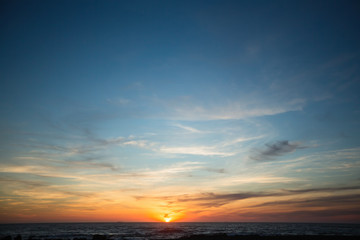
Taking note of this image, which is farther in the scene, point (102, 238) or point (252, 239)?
point (102, 238)

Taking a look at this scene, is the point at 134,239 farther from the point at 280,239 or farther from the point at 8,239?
the point at 280,239

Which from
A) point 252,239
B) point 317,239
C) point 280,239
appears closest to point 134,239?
point 252,239

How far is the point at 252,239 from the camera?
135 ft

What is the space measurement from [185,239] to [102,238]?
17100 mm

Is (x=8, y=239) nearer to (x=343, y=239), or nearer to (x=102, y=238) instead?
(x=102, y=238)

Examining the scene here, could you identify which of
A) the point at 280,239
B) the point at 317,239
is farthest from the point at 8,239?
the point at 317,239

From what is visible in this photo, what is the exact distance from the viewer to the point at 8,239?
41344mm

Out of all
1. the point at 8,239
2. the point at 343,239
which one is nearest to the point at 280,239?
the point at 343,239

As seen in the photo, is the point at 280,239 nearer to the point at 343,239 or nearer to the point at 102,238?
the point at 343,239

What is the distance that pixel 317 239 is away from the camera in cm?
4044

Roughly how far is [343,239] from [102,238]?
44651 mm

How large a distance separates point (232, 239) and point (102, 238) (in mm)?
25448

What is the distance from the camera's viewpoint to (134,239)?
48.0m

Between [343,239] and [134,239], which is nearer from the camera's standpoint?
[343,239]
